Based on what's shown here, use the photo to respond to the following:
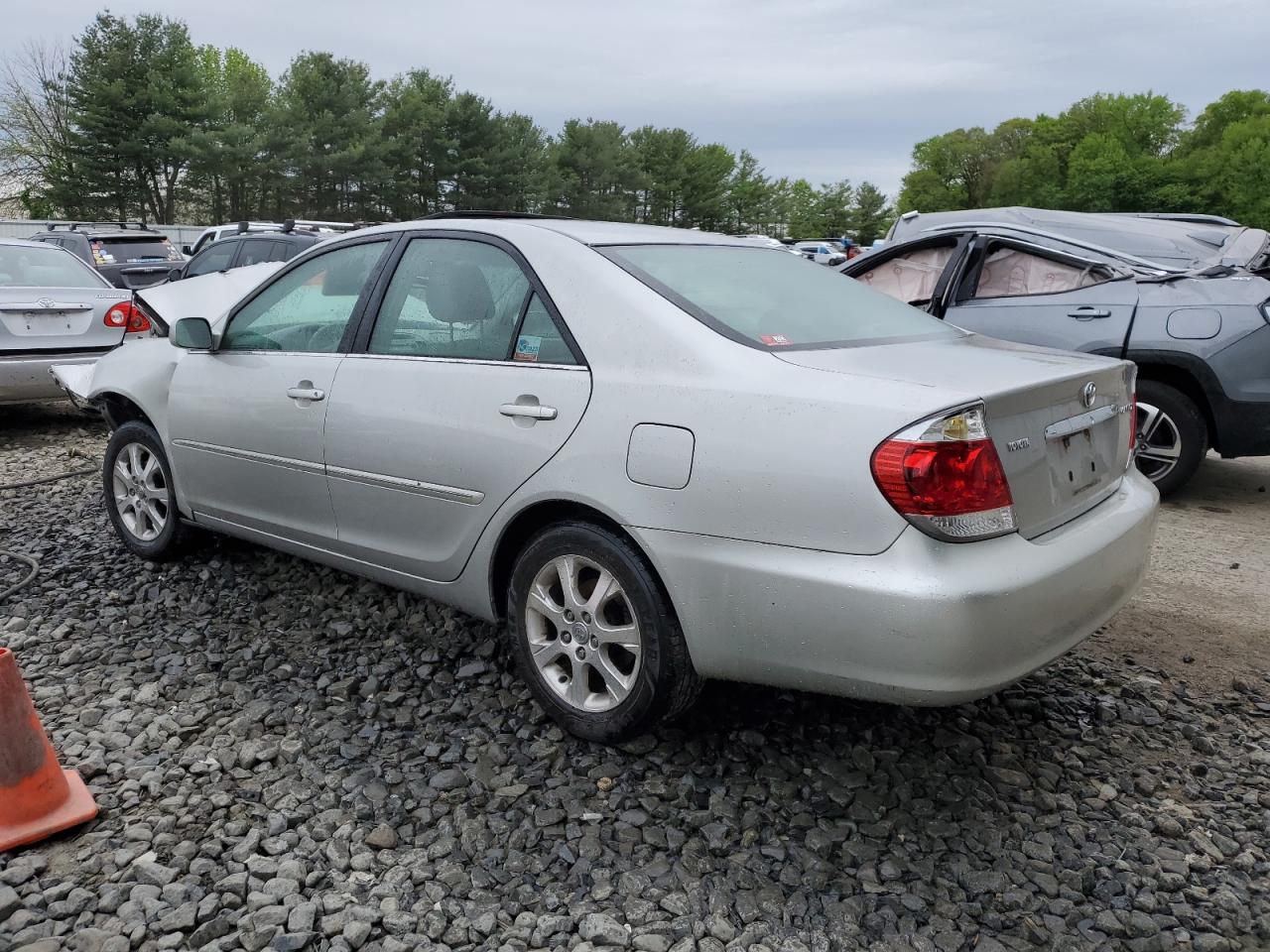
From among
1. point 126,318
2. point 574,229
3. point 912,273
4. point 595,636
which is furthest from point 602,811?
point 126,318

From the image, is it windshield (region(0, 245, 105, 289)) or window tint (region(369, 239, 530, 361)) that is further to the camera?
windshield (region(0, 245, 105, 289))

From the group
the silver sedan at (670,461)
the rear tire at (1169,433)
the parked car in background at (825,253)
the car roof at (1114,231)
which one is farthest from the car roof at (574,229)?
the parked car in background at (825,253)

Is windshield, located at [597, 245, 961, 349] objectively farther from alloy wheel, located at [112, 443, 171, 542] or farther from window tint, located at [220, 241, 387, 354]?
alloy wheel, located at [112, 443, 171, 542]

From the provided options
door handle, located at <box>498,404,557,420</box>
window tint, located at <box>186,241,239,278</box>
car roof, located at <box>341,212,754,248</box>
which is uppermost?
car roof, located at <box>341,212,754,248</box>

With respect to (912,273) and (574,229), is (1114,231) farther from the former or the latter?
(574,229)

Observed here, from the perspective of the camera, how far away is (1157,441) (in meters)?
6.01

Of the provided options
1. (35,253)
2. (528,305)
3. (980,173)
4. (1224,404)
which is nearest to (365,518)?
(528,305)

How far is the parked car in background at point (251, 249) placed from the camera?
1286 centimetres

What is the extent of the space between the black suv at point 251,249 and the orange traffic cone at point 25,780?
34.3ft

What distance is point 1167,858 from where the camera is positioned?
2643mm

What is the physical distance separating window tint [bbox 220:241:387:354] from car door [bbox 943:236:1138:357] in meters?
3.71

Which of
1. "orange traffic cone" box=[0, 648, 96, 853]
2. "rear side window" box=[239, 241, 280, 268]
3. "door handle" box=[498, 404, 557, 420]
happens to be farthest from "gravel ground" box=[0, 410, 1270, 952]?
"rear side window" box=[239, 241, 280, 268]

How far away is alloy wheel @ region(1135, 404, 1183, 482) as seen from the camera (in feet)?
19.3

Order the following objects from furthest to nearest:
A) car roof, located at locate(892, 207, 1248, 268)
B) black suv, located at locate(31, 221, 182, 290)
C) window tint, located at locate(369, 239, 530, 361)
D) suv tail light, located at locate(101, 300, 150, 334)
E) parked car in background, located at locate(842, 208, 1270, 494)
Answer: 1. black suv, located at locate(31, 221, 182, 290)
2. suv tail light, located at locate(101, 300, 150, 334)
3. car roof, located at locate(892, 207, 1248, 268)
4. parked car in background, located at locate(842, 208, 1270, 494)
5. window tint, located at locate(369, 239, 530, 361)
